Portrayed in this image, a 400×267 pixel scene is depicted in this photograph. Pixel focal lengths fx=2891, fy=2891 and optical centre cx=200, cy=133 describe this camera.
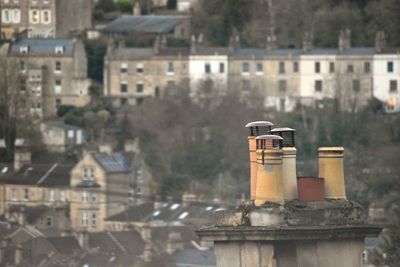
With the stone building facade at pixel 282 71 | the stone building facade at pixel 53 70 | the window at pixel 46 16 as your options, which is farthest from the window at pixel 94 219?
the window at pixel 46 16

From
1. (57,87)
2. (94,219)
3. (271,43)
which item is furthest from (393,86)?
(94,219)

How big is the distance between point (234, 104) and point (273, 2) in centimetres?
1565

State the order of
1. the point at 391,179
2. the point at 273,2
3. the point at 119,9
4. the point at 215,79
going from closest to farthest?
the point at 391,179
the point at 215,79
the point at 273,2
the point at 119,9

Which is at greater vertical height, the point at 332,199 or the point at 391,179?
the point at 332,199

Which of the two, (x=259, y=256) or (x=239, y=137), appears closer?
(x=259, y=256)

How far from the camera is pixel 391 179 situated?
6400cm

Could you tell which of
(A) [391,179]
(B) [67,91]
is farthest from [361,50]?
(A) [391,179]

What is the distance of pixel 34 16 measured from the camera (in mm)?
103812

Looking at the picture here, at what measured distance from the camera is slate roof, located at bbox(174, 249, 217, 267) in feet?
153

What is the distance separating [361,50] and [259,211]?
78642 millimetres

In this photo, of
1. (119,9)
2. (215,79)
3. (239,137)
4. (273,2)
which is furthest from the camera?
(119,9)

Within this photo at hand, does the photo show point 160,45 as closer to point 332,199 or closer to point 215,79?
point 215,79

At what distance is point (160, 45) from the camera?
99.4 m

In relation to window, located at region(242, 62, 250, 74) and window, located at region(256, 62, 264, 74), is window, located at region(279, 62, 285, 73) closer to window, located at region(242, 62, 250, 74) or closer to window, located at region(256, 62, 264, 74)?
window, located at region(256, 62, 264, 74)
